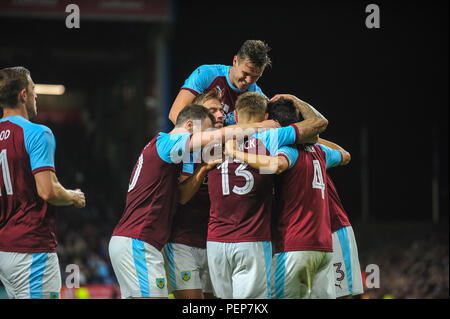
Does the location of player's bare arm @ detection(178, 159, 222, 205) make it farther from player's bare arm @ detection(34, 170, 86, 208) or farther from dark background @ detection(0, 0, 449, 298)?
dark background @ detection(0, 0, 449, 298)

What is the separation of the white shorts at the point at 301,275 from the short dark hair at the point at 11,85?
217 centimetres

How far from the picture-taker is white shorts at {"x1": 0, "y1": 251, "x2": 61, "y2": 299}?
3842 mm

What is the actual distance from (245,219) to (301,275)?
0.56 metres

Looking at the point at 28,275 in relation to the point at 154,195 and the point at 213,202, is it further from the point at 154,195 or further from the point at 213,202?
the point at 213,202

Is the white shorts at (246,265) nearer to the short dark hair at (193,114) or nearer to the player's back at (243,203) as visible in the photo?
the player's back at (243,203)

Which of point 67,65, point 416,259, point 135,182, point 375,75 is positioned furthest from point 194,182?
point 67,65

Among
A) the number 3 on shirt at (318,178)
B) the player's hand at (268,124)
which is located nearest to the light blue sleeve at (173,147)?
the player's hand at (268,124)

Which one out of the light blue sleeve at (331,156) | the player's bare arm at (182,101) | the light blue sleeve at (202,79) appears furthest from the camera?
the light blue sleeve at (202,79)

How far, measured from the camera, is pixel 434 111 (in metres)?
14.5

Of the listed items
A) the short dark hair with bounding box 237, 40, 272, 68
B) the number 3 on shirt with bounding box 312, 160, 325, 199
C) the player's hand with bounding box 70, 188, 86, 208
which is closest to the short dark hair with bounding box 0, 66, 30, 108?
the player's hand with bounding box 70, 188, 86, 208

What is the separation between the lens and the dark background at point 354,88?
13.4 metres

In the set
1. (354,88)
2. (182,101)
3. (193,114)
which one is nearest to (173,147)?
(193,114)

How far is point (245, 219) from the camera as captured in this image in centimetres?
413

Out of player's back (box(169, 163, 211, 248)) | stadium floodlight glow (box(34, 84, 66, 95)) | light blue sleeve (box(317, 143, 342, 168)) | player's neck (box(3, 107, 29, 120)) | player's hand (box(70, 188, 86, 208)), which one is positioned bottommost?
player's back (box(169, 163, 211, 248))
